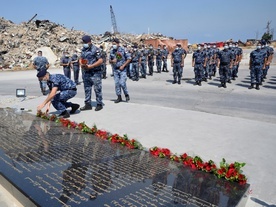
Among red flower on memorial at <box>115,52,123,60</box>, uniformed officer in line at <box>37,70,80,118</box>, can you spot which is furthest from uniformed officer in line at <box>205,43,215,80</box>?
uniformed officer in line at <box>37,70,80,118</box>

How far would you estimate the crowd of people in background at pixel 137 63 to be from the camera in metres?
6.68

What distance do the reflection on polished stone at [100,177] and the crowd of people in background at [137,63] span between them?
6.82 feet

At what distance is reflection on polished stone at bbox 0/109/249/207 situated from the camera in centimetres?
267

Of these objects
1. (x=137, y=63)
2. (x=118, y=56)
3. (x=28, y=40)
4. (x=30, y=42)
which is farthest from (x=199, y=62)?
(x=28, y=40)

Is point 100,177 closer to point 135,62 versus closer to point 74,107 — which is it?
point 74,107

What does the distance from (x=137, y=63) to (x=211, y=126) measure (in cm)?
872

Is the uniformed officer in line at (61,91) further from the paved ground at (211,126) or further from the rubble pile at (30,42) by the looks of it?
the rubble pile at (30,42)

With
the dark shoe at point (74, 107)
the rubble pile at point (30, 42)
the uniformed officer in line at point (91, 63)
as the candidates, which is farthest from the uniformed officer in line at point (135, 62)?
the rubble pile at point (30, 42)

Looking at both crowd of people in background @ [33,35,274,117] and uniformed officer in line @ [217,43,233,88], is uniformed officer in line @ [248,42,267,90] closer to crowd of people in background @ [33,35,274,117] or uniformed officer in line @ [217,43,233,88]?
crowd of people in background @ [33,35,274,117]

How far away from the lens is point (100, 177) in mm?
3141

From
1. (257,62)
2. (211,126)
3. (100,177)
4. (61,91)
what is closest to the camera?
(100,177)

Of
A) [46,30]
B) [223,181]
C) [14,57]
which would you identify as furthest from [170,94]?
[46,30]

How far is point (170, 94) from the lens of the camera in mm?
9836

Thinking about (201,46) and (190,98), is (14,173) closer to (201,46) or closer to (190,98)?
(190,98)
